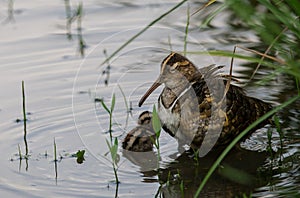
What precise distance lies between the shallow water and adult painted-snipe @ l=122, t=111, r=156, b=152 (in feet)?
0.35

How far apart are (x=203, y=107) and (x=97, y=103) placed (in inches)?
59.0

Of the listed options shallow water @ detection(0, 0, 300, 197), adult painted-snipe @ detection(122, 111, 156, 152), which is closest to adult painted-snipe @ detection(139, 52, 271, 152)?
shallow water @ detection(0, 0, 300, 197)

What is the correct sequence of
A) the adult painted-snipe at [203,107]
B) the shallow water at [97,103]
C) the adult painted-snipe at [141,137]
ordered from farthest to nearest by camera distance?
the adult painted-snipe at [141,137]
the adult painted-snipe at [203,107]
the shallow water at [97,103]

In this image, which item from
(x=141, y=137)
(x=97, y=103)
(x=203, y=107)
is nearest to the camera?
(x=203, y=107)

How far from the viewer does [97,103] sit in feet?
23.9

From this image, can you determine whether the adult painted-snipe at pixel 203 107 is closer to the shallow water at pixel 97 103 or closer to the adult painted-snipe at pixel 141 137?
the shallow water at pixel 97 103

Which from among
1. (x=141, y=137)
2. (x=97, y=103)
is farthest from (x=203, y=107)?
(x=97, y=103)

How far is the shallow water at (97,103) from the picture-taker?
5758 millimetres

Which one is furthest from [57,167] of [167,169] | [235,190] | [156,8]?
[156,8]

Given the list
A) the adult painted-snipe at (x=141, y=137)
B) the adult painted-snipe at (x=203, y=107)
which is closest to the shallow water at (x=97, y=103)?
the adult painted-snipe at (x=141, y=137)

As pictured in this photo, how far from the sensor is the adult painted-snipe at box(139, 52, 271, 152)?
602 cm

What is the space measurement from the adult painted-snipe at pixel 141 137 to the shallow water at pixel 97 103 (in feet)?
0.35

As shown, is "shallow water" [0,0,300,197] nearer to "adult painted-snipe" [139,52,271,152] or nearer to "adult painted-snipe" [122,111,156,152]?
"adult painted-snipe" [122,111,156,152]

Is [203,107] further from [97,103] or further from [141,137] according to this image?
[97,103]
